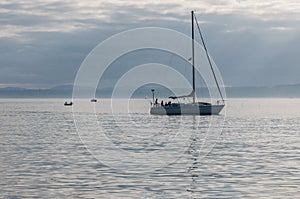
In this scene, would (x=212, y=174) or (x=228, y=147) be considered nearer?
(x=212, y=174)

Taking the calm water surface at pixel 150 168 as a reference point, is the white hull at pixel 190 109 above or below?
above

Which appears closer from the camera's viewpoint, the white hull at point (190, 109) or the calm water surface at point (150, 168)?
the calm water surface at point (150, 168)

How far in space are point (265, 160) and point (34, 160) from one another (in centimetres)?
1771

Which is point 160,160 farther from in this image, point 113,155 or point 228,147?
point 228,147

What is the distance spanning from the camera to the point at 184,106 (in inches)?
4727

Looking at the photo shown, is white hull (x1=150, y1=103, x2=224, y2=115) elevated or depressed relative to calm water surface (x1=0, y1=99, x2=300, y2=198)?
elevated

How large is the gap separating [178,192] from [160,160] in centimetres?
1357

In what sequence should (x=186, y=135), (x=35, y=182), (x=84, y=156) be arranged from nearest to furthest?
(x=35, y=182) → (x=84, y=156) → (x=186, y=135)

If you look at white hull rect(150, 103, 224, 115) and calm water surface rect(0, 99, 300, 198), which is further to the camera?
white hull rect(150, 103, 224, 115)

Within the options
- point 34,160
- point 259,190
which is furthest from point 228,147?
point 259,190

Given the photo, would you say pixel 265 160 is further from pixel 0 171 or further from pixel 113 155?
pixel 0 171

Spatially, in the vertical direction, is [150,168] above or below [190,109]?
below

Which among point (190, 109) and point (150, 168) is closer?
point (150, 168)

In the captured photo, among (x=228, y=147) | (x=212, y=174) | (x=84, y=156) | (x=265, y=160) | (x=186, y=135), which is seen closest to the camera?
(x=212, y=174)
